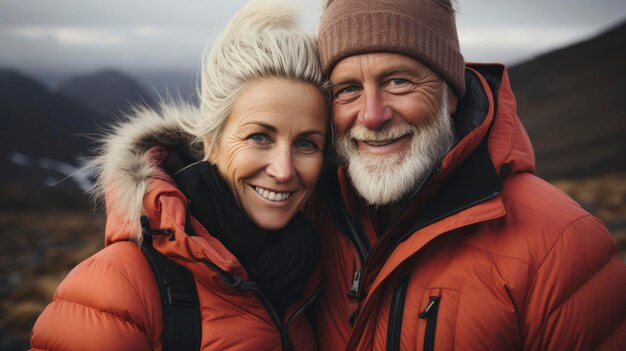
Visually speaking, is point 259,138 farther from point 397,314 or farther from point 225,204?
point 397,314

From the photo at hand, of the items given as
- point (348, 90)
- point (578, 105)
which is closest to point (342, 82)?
point (348, 90)

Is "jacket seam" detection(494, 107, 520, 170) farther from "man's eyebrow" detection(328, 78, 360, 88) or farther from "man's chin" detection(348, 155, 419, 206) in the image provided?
"man's eyebrow" detection(328, 78, 360, 88)

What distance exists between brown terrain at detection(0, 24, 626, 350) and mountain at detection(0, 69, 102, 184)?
40.3ft

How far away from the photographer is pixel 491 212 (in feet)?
7.11

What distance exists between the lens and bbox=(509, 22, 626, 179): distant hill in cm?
3584

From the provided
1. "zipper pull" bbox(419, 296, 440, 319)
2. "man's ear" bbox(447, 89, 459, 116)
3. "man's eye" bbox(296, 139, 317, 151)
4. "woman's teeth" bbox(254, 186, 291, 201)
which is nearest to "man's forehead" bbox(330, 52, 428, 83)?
"man's ear" bbox(447, 89, 459, 116)

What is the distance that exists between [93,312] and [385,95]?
1808 mm

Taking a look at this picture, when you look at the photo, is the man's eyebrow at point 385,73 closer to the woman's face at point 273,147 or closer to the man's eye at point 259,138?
the woman's face at point 273,147

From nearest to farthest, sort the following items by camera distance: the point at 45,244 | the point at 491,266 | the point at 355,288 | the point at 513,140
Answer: the point at 491,266
the point at 513,140
the point at 355,288
the point at 45,244

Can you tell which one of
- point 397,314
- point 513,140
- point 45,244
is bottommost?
point 45,244

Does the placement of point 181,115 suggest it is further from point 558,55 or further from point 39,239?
point 558,55

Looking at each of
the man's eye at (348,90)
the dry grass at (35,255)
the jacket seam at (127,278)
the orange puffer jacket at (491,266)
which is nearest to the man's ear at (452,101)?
the orange puffer jacket at (491,266)

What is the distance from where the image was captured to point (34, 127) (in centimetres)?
6469

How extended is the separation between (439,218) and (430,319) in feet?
1.57
